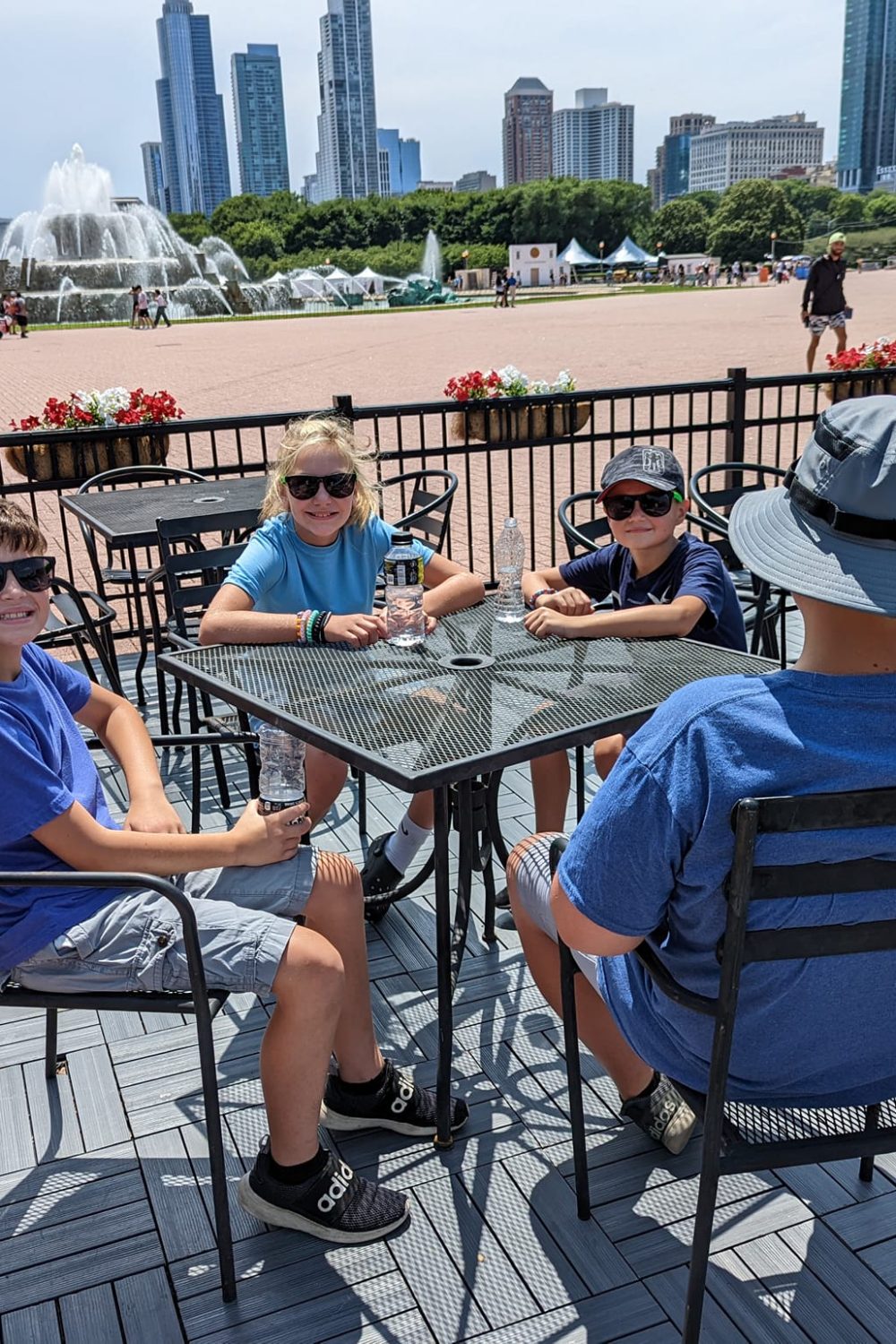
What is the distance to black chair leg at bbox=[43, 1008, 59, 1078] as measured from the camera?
8.22 feet

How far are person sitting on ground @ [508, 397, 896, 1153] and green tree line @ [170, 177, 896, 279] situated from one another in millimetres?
88123

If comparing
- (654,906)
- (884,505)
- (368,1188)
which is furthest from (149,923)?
(884,505)

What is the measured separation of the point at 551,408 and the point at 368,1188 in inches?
198

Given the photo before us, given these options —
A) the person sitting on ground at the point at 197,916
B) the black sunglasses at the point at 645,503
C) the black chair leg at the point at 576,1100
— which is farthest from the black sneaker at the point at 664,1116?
the black sunglasses at the point at 645,503

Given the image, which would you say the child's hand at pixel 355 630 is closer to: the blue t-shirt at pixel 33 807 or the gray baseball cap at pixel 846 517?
the blue t-shirt at pixel 33 807

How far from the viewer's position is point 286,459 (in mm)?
3066

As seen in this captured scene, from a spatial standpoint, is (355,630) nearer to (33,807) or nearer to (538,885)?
(538,885)

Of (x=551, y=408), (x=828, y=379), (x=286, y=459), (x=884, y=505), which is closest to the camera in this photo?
(x=884, y=505)

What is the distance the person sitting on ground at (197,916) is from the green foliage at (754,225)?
99.4 metres

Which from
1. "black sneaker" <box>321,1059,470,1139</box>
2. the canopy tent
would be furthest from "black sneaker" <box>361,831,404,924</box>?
the canopy tent

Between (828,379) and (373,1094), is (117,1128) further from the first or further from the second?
(828,379)

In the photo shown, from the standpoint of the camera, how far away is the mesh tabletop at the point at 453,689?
213cm

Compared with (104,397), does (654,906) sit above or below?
below

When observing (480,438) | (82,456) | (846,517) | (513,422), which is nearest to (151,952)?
(846,517)
